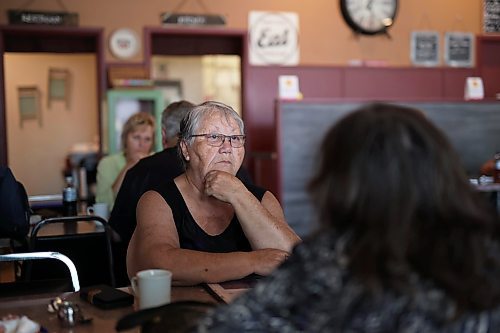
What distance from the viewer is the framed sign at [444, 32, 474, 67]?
804 centimetres

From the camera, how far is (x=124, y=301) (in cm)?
180

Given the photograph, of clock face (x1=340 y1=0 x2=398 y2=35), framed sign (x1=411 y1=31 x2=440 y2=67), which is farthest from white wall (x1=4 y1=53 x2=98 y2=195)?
framed sign (x1=411 y1=31 x2=440 y2=67)

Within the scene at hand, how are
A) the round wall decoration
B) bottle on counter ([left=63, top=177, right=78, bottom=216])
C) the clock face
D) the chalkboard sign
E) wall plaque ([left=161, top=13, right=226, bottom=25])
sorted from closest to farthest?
bottle on counter ([left=63, top=177, right=78, bottom=216])
the round wall decoration
wall plaque ([left=161, top=13, right=226, bottom=25])
the clock face
the chalkboard sign

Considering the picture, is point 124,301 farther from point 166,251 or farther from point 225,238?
point 225,238

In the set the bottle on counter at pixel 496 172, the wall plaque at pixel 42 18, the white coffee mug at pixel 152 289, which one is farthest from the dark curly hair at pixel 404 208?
the wall plaque at pixel 42 18

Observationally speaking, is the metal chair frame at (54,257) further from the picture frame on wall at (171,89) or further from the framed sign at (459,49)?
the picture frame on wall at (171,89)

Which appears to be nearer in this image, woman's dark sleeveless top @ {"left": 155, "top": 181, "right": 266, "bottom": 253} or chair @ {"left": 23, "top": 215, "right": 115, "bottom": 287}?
woman's dark sleeveless top @ {"left": 155, "top": 181, "right": 266, "bottom": 253}

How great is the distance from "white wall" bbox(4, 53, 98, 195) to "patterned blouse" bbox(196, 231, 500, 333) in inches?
325

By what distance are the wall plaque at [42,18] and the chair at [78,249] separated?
3599 mm

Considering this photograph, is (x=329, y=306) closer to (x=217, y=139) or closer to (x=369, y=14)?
(x=217, y=139)

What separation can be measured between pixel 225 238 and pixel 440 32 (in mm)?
6488

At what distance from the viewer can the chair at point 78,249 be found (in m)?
3.39

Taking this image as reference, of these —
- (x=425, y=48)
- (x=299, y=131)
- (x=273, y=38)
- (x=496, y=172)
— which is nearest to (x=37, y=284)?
(x=299, y=131)

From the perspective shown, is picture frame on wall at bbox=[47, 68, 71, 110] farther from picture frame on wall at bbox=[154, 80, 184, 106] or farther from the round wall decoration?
the round wall decoration
